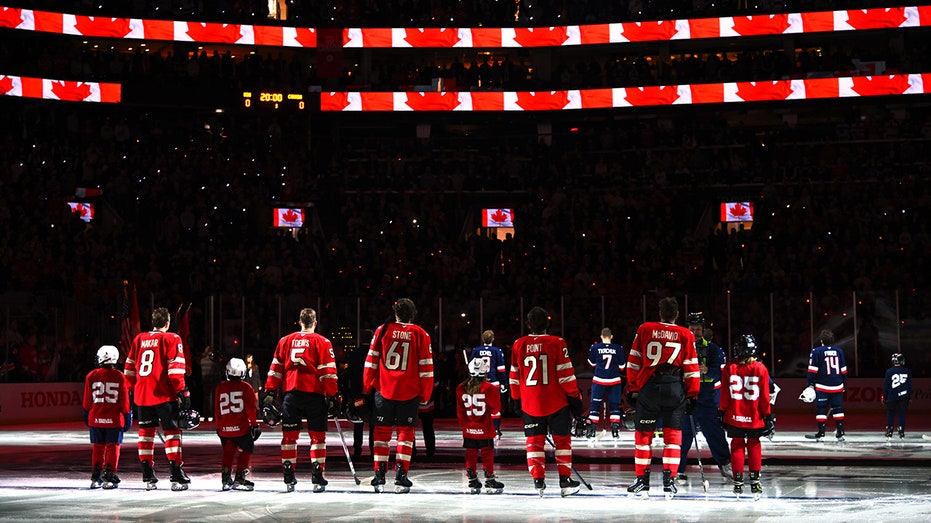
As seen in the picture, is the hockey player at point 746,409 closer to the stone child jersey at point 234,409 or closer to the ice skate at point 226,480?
the stone child jersey at point 234,409

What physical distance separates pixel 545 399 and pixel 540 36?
101ft

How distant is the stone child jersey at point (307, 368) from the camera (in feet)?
44.8

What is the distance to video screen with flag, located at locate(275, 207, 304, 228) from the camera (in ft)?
128

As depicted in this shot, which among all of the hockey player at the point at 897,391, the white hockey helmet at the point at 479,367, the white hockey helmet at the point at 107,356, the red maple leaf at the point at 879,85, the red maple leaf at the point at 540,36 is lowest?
the hockey player at the point at 897,391

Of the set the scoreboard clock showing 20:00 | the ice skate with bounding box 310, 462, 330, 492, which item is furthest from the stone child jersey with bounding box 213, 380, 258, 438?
the scoreboard clock showing 20:00

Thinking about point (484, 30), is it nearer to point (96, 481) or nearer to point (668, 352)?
point (96, 481)

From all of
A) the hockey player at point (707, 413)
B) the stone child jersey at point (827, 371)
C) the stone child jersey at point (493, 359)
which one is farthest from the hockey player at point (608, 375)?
the hockey player at point (707, 413)

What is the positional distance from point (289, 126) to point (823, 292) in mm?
20403

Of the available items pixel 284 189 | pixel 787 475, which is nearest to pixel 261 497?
pixel 787 475

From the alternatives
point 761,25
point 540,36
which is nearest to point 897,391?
point 761,25

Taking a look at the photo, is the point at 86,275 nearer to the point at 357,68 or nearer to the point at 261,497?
the point at 357,68

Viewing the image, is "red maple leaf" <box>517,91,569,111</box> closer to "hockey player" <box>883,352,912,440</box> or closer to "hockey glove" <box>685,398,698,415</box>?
"hockey player" <box>883,352,912,440</box>

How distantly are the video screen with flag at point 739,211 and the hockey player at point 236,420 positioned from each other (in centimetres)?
2866

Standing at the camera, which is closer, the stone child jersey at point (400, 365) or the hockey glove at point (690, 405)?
the hockey glove at point (690, 405)
